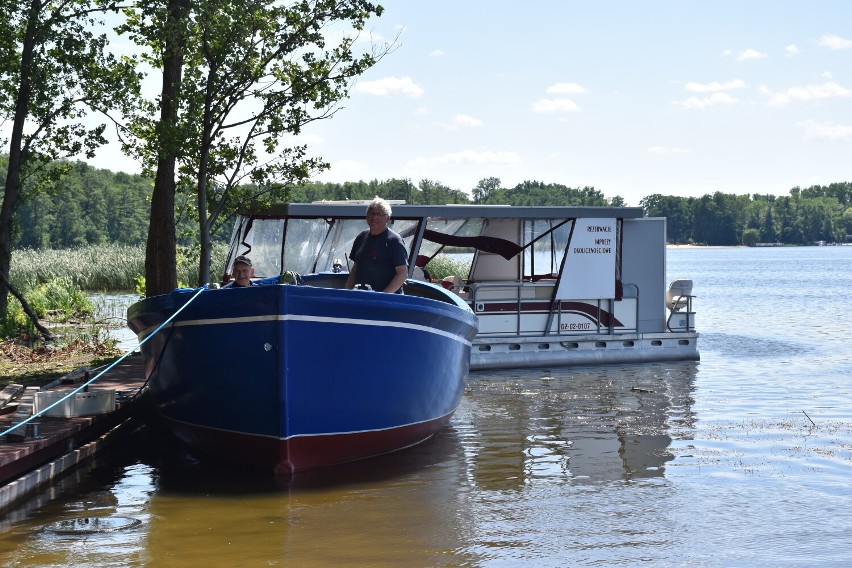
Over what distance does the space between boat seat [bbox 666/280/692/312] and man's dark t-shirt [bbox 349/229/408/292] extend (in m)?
9.92

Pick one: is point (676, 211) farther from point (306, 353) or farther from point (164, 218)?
point (306, 353)

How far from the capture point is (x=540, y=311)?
18.1 metres

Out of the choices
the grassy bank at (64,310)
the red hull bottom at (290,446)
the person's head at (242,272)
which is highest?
the person's head at (242,272)

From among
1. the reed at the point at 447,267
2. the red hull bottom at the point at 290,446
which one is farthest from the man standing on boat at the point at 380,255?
the reed at the point at 447,267

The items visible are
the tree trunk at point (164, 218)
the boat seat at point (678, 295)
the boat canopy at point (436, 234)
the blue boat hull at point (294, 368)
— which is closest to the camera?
the blue boat hull at point (294, 368)

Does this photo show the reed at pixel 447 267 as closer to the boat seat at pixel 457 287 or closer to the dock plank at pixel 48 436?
the boat seat at pixel 457 287

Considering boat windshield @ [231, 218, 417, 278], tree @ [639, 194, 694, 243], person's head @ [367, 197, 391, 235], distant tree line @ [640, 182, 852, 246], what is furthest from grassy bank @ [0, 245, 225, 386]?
distant tree line @ [640, 182, 852, 246]

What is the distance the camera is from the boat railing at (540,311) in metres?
17.7

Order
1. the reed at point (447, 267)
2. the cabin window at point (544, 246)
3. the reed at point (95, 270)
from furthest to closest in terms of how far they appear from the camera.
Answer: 1. the reed at point (95, 270)
2. the reed at point (447, 267)
3. the cabin window at point (544, 246)

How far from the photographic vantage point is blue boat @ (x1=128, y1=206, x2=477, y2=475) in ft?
29.8

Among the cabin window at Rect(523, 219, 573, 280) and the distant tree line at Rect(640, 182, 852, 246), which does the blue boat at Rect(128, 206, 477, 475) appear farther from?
the distant tree line at Rect(640, 182, 852, 246)

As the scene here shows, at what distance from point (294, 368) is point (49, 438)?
7.43 feet

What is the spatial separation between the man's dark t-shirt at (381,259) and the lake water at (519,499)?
5.83ft

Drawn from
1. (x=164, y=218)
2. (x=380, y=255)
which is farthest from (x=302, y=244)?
(x=380, y=255)
